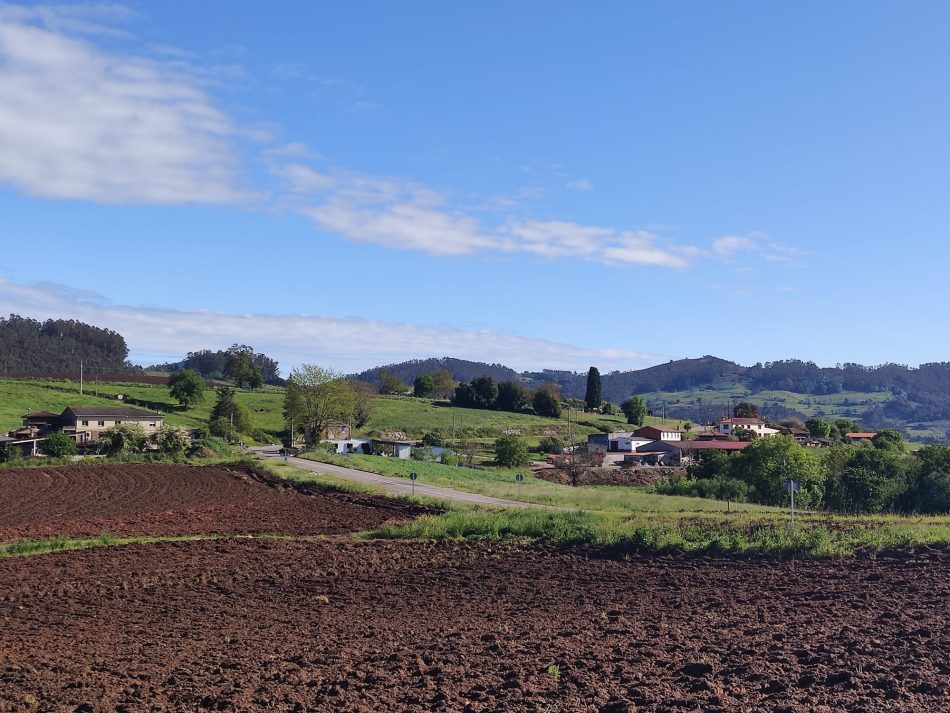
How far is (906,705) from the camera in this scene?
11.5 m

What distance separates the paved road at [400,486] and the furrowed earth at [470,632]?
16.4m

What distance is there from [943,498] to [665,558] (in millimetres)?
39282

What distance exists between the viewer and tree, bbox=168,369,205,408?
4405 inches

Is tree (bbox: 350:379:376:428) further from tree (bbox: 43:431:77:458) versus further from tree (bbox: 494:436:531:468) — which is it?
tree (bbox: 43:431:77:458)

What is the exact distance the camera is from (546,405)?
142 metres

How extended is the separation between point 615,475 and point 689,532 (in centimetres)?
5794

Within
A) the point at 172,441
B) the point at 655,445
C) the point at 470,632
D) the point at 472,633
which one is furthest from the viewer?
the point at 655,445

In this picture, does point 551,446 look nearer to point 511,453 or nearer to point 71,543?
point 511,453

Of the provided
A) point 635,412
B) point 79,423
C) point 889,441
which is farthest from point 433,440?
point 635,412

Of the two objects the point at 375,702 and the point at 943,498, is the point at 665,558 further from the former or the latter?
the point at 943,498

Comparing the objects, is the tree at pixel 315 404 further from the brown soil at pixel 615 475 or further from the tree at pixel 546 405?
the tree at pixel 546 405

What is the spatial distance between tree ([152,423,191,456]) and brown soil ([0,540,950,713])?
45877 millimetres

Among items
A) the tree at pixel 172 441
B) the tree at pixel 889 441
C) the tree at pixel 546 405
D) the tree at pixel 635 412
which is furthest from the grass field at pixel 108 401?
the tree at pixel 889 441

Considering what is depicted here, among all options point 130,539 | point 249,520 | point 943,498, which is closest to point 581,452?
point 943,498
